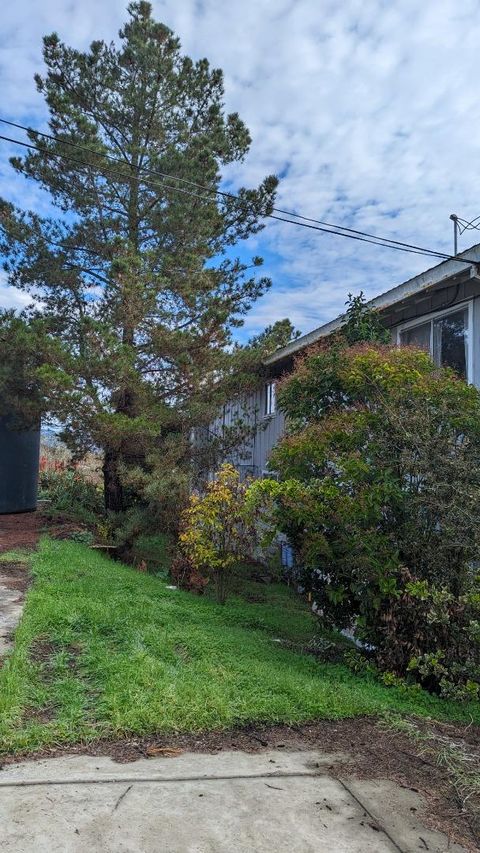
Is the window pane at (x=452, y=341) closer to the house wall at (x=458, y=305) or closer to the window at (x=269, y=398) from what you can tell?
the house wall at (x=458, y=305)

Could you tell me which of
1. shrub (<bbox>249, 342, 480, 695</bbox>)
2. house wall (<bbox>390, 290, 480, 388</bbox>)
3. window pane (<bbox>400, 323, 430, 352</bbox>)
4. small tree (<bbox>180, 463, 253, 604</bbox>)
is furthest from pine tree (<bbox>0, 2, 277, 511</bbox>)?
shrub (<bbox>249, 342, 480, 695</bbox>)

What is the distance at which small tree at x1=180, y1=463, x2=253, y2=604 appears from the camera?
24.2ft

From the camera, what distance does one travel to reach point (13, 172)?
467 inches

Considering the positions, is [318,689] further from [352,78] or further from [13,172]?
[13,172]

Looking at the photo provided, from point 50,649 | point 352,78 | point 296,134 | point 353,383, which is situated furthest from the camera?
point 296,134

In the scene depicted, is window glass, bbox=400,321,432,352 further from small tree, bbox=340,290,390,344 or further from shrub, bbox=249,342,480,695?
shrub, bbox=249,342,480,695

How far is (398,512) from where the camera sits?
486 cm

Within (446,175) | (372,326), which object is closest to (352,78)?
(446,175)

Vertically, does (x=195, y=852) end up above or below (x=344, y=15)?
below

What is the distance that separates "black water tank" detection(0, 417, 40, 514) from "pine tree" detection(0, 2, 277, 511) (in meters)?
2.66

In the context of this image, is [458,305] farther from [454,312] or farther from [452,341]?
[452,341]

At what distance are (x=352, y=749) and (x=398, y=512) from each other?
6.55 ft

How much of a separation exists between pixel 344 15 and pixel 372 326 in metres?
4.17

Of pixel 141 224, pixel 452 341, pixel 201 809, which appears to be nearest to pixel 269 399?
pixel 141 224
